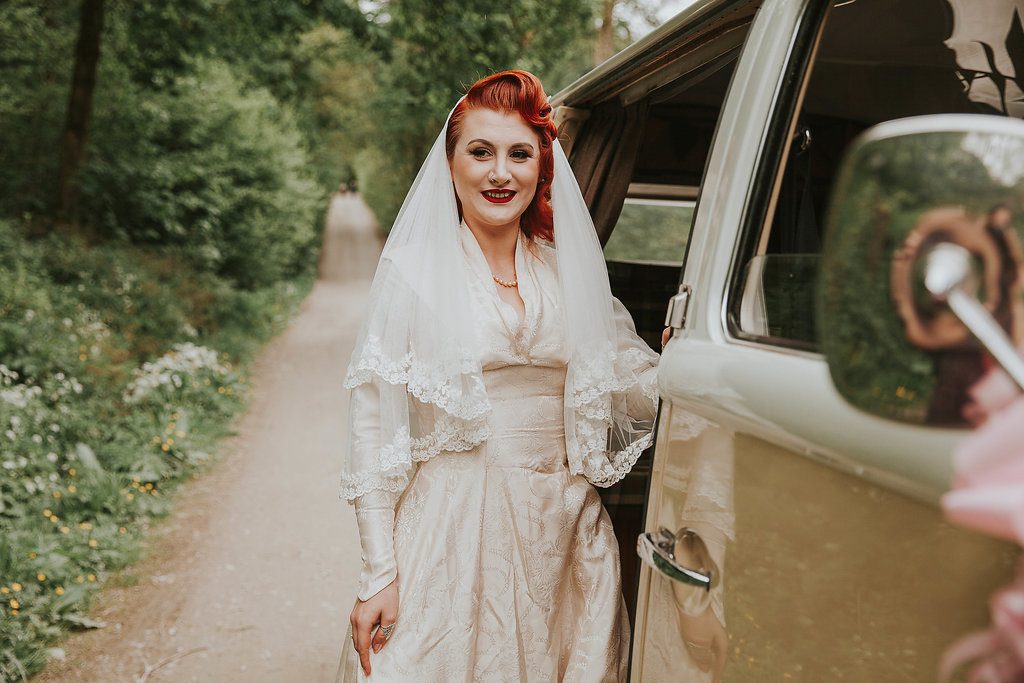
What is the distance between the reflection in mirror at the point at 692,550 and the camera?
1.37 m

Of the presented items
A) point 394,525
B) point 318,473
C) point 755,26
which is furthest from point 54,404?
point 755,26

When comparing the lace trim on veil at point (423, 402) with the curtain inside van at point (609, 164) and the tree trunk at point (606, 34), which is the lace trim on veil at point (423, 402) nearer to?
the curtain inside van at point (609, 164)

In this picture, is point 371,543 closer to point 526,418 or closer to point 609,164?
point 526,418

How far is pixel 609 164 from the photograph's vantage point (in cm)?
317

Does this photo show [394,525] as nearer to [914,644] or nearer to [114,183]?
[914,644]

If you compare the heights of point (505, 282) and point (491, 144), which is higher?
point (491, 144)

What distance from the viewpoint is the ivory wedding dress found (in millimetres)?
2080

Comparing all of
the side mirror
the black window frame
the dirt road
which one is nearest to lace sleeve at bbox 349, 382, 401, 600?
the black window frame

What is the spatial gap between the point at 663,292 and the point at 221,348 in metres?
7.54

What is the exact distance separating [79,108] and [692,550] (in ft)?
37.0

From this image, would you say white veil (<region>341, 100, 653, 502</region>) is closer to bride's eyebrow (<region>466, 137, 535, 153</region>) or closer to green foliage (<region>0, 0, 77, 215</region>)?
bride's eyebrow (<region>466, 137, 535, 153</region>)

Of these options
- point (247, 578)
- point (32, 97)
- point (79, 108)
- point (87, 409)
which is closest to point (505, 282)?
point (247, 578)

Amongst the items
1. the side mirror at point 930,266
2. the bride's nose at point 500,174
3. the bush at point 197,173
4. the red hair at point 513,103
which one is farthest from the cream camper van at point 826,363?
the bush at point 197,173

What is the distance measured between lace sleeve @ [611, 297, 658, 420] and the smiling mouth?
1.48 ft
